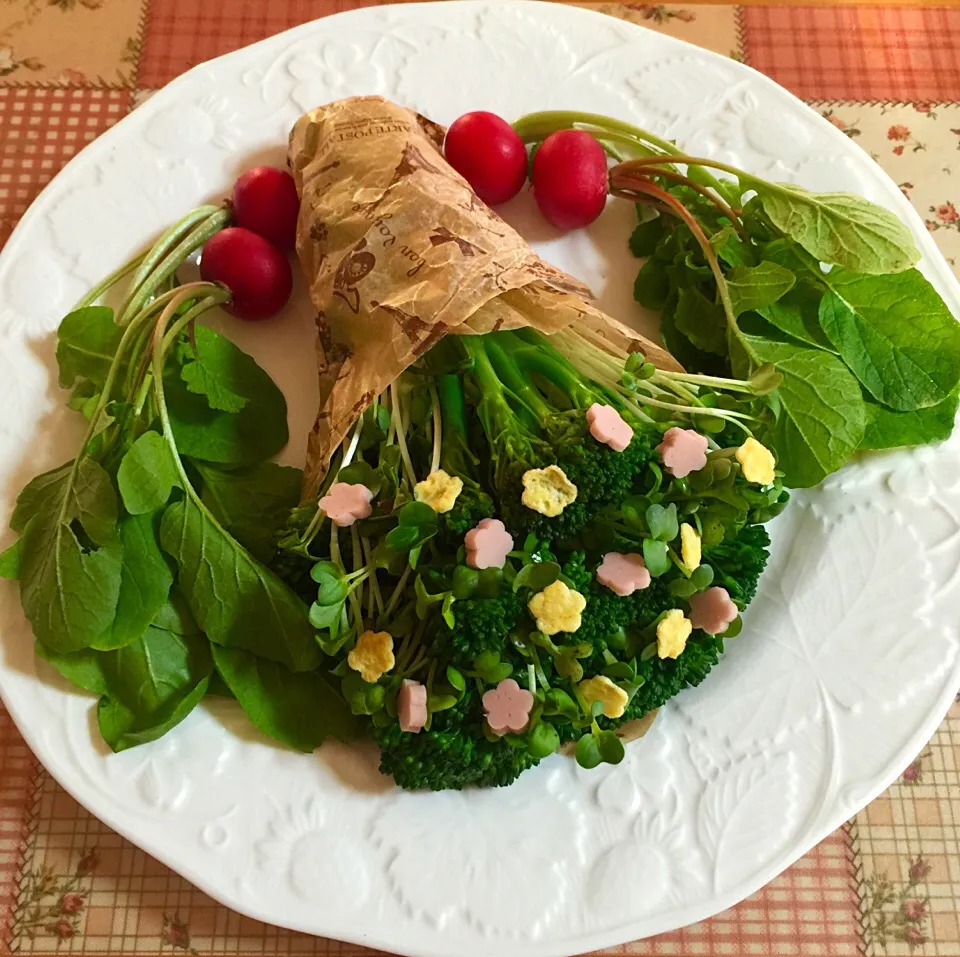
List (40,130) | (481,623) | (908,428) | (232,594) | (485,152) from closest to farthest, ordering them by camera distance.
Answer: (481,623) → (232,594) → (908,428) → (485,152) → (40,130)

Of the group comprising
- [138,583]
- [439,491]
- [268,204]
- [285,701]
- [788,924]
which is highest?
[268,204]

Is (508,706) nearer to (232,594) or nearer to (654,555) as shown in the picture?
(654,555)

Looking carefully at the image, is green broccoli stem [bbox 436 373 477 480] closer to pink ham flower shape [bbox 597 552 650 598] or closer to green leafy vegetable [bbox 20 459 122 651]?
pink ham flower shape [bbox 597 552 650 598]

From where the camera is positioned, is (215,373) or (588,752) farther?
(215,373)

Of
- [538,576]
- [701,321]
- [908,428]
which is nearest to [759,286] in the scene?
[701,321]

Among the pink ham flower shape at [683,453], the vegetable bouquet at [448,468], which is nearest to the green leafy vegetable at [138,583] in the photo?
the vegetable bouquet at [448,468]

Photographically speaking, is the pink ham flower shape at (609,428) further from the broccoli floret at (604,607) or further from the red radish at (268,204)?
the red radish at (268,204)

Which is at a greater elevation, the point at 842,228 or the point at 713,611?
the point at 842,228
